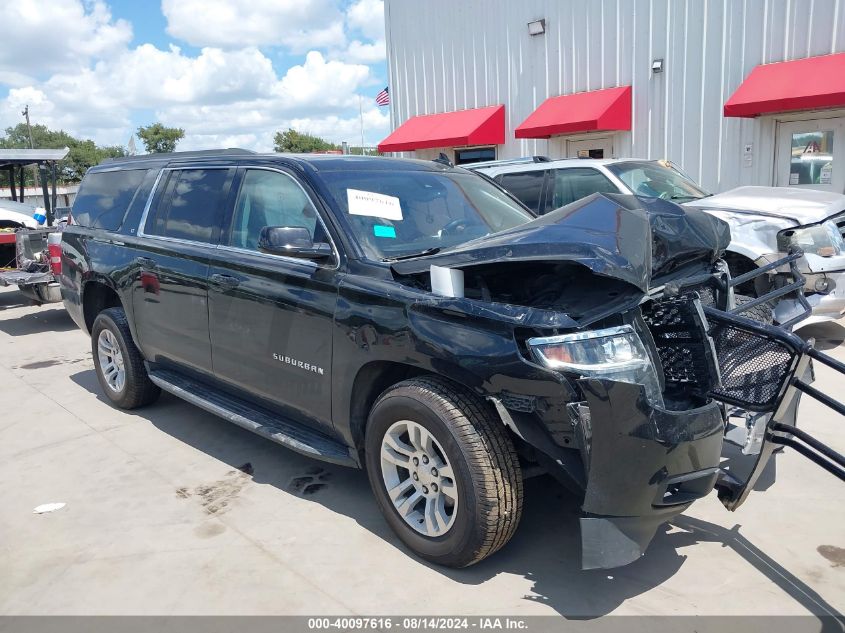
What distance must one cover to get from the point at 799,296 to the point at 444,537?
284cm

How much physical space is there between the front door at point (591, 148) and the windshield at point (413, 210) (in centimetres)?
1076

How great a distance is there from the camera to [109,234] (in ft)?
17.9

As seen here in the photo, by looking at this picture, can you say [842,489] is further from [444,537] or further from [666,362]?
[444,537]

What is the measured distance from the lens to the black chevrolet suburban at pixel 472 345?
8.89ft

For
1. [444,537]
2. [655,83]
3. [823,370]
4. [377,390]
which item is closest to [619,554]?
[444,537]

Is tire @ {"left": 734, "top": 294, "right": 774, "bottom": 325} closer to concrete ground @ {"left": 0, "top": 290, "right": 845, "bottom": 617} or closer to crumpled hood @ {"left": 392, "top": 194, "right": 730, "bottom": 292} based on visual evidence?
crumpled hood @ {"left": 392, "top": 194, "right": 730, "bottom": 292}

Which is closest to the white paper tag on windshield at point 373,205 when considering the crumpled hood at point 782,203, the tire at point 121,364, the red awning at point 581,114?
the tire at point 121,364

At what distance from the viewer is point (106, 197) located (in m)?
5.72

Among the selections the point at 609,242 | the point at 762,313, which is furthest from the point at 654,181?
the point at 609,242

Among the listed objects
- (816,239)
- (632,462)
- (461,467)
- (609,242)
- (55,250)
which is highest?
(609,242)

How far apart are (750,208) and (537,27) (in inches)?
385

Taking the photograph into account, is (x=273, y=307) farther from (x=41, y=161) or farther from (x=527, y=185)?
(x=41, y=161)

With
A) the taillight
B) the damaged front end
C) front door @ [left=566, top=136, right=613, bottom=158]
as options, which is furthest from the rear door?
front door @ [left=566, top=136, right=613, bottom=158]

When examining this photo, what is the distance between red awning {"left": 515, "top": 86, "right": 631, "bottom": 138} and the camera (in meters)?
13.3
